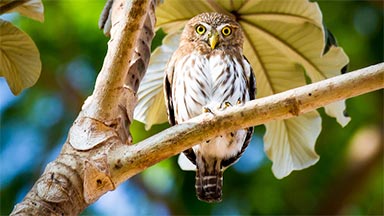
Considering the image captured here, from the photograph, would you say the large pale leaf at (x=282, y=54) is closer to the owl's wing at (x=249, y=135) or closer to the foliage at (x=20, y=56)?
the owl's wing at (x=249, y=135)

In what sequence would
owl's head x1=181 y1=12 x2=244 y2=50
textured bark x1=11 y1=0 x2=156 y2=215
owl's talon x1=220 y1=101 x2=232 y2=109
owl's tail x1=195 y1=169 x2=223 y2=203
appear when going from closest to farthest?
textured bark x1=11 y1=0 x2=156 y2=215 → owl's talon x1=220 y1=101 x2=232 y2=109 → owl's tail x1=195 y1=169 x2=223 y2=203 → owl's head x1=181 y1=12 x2=244 y2=50

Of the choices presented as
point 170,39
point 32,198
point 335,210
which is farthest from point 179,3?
point 335,210

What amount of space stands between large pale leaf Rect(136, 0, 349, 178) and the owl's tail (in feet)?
0.84

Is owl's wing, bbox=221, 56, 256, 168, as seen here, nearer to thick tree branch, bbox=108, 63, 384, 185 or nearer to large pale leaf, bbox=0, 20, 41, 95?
large pale leaf, bbox=0, 20, 41, 95

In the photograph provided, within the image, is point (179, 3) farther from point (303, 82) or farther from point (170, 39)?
point (303, 82)

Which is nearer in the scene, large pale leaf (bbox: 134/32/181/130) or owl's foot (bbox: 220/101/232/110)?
owl's foot (bbox: 220/101/232/110)

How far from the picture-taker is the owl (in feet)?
8.82

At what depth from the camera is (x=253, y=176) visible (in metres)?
5.48

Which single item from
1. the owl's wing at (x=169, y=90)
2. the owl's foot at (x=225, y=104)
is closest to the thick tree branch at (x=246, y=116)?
the owl's foot at (x=225, y=104)

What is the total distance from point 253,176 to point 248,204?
202 mm

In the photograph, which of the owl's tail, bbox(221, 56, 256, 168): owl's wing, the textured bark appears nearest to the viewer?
the textured bark

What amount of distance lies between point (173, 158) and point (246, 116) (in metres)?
3.45

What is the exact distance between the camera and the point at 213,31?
2.96m

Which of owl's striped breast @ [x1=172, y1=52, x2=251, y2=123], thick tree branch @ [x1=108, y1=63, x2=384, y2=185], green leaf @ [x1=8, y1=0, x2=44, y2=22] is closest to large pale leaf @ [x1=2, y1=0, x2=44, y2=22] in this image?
green leaf @ [x1=8, y1=0, x2=44, y2=22]
